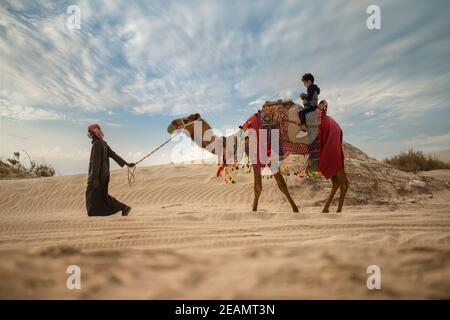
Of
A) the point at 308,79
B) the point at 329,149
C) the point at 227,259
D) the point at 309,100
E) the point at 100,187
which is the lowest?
the point at 227,259

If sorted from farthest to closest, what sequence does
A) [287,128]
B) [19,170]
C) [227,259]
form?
[19,170] < [287,128] < [227,259]

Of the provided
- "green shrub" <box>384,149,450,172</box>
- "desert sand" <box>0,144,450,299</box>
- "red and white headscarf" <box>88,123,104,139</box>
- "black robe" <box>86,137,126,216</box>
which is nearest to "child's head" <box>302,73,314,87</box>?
"desert sand" <box>0,144,450,299</box>

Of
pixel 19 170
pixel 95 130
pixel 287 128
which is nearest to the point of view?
pixel 287 128

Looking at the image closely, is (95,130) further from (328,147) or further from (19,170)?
(19,170)

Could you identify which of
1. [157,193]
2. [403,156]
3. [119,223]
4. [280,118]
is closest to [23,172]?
[157,193]

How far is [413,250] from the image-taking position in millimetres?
2697

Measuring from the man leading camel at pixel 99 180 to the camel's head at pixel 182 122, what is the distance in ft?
4.14

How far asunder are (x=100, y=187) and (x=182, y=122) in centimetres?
215

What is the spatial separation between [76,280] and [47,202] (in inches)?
346

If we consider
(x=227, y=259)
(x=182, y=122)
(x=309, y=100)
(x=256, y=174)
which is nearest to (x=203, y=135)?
(x=182, y=122)

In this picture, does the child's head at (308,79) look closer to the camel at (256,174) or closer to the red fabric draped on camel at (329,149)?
the red fabric draped on camel at (329,149)

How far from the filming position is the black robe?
19.6ft

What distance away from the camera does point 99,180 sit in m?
6.16
